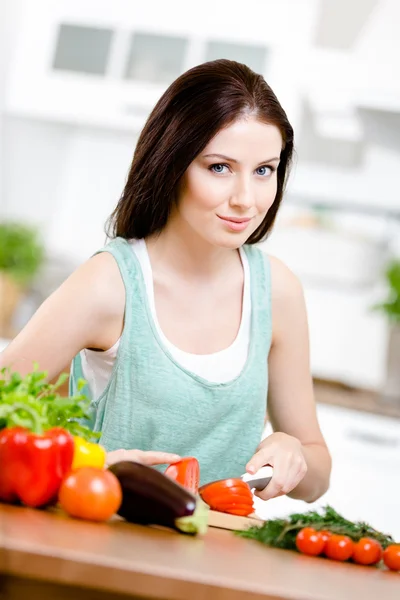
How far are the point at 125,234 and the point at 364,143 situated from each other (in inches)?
142

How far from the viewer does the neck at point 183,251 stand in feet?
4.82

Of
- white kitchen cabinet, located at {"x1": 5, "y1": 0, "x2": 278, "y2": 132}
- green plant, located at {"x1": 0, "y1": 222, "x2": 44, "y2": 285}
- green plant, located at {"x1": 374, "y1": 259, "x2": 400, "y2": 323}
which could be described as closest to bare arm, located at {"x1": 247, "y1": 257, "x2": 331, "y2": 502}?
green plant, located at {"x1": 374, "y1": 259, "x2": 400, "y2": 323}

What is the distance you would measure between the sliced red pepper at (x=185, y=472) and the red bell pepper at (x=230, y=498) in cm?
4

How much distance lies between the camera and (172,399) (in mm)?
1442

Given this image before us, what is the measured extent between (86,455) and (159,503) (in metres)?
0.09

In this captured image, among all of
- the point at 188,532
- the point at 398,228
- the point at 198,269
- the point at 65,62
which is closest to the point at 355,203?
the point at 398,228

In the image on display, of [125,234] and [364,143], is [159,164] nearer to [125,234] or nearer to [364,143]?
[125,234]

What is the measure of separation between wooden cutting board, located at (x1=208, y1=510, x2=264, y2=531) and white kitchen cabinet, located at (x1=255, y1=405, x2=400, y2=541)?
1.26 metres

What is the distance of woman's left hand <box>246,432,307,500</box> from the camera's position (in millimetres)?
1193

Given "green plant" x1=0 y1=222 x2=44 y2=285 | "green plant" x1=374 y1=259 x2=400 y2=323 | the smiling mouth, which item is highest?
the smiling mouth

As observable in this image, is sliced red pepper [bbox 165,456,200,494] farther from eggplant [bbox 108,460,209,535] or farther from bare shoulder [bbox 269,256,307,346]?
bare shoulder [bbox 269,256,307,346]

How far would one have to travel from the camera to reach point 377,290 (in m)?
4.83

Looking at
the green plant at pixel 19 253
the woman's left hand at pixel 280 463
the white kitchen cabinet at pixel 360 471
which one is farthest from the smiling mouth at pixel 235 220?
the green plant at pixel 19 253

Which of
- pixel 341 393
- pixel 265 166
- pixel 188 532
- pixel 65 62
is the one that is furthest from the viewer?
pixel 65 62
